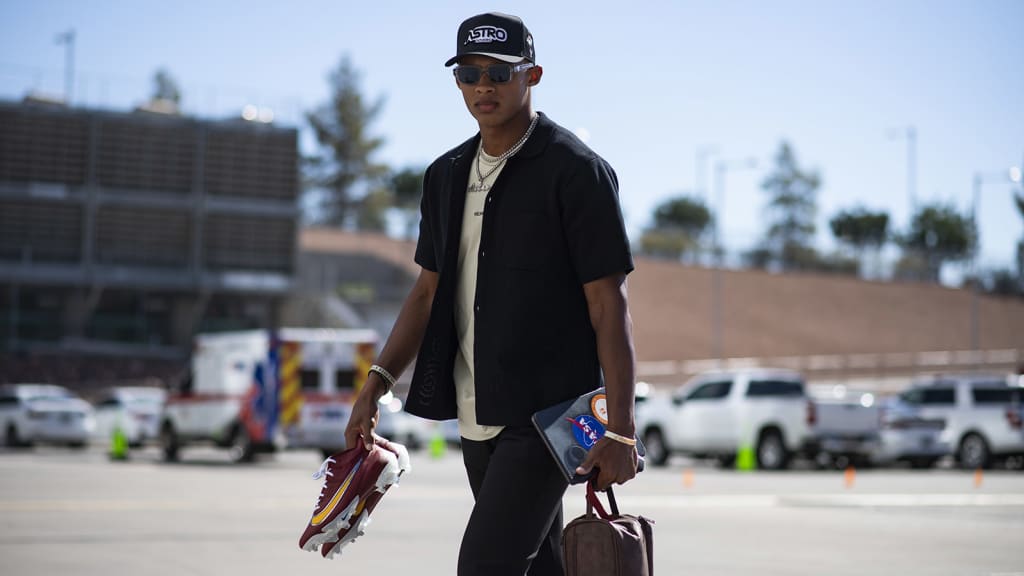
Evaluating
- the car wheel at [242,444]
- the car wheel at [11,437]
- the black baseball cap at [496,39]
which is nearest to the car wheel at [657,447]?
the car wheel at [242,444]

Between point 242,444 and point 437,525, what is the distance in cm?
1485

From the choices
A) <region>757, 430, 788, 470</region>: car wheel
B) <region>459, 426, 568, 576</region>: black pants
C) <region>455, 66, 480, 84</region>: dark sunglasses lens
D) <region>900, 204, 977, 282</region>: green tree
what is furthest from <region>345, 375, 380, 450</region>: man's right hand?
<region>900, 204, 977, 282</region>: green tree

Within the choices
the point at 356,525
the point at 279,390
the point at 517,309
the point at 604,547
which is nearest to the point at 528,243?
the point at 517,309

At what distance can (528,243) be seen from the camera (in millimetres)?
4246

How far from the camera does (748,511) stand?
14781mm

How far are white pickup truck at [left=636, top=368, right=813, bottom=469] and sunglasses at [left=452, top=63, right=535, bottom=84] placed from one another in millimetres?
23145

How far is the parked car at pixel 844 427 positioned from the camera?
87.6 ft

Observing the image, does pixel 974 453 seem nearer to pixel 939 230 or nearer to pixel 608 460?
pixel 608 460

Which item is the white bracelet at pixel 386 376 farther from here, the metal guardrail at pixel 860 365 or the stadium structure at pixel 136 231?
the stadium structure at pixel 136 231

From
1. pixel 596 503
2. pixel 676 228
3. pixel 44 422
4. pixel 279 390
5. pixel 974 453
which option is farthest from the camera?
pixel 676 228

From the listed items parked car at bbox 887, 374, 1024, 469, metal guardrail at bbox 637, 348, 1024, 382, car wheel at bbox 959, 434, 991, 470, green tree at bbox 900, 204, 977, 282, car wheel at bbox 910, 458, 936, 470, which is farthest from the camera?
green tree at bbox 900, 204, 977, 282

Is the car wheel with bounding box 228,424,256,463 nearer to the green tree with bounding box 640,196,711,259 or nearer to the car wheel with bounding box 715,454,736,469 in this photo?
the car wheel with bounding box 715,454,736,469

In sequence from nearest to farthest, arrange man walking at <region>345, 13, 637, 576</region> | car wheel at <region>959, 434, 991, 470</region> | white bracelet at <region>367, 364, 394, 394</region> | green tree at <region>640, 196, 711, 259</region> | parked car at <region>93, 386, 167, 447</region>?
1. man walking at <region>345, 13, 637, 576</region>
2. white bracelet at <region>367, 364, 394, 394</region>
3. car wheel at <region>959, 434, 991, 470</region>
4. parked car at <region>93, 386, 167, 447</region>
5. green tree at <region>640, 196, 711, 259</region>

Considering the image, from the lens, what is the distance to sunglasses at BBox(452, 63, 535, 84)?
4.31m
